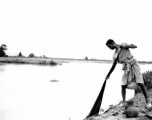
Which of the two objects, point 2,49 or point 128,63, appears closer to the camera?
point 128,63

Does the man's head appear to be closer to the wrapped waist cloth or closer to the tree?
the wrapped waist cloth

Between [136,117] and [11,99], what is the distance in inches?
295

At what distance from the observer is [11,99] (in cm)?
1108

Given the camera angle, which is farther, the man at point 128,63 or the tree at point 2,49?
the tree at point 2,49

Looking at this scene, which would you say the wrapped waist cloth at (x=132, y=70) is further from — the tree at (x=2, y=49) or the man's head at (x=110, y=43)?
the tree at (x=2, y=49)

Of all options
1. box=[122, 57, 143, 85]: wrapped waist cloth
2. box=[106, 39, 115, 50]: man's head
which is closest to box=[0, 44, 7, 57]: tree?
box=[106, 39, 115, 50]: man's head

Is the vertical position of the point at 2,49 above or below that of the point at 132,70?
above

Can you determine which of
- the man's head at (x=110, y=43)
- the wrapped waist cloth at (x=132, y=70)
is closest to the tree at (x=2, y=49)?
the man's head at (x=110, y=43)

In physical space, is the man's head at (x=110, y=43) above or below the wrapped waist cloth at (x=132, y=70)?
above

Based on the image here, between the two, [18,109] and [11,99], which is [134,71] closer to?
[18,109]

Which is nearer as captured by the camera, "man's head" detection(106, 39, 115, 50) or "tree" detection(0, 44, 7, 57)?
"man's head" detection(106, 39, 115, 50)

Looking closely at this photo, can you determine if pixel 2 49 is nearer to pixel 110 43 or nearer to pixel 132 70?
pixel 110 43

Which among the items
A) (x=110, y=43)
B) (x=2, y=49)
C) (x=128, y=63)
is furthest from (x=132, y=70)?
(x=2, y=49)

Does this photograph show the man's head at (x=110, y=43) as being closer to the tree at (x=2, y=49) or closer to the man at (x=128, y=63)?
the man at (x=128, y=63)
